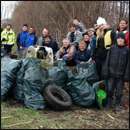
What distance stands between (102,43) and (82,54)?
1.04m

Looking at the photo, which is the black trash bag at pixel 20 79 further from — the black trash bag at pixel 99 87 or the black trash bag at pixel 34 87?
the black trash bag at pixel 99 87

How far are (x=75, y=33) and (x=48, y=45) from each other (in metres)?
0.94

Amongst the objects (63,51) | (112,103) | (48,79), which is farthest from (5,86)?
(112,103)

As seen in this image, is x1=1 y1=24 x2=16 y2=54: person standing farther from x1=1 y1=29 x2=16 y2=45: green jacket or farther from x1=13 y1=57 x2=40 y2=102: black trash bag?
x1=13 y1=57 x2=40 y2=102: black trash bag

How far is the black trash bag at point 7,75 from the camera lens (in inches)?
187

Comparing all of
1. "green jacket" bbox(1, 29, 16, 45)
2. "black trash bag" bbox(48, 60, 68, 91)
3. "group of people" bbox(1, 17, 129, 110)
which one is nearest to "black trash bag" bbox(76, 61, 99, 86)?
"group of people" bbox(1, 17, 129, 110)

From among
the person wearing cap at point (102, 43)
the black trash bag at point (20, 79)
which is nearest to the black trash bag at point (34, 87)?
the black trash bag at point (20, 79)

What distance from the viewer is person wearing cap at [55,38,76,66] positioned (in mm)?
6094

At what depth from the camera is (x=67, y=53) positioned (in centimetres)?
624

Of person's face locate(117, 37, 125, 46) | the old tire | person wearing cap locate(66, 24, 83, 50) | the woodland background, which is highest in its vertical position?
the woodland background

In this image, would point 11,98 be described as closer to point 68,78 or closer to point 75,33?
Answer: point 68,78

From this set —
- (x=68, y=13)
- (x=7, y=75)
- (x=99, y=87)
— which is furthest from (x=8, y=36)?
(x=99, y=87)

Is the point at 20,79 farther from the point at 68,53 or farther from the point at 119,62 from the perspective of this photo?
the point at 119,62

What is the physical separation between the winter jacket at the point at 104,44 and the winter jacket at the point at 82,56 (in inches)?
27.2
